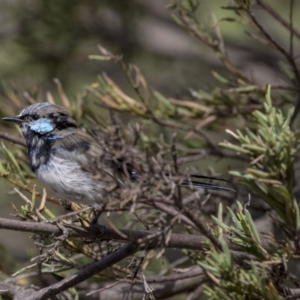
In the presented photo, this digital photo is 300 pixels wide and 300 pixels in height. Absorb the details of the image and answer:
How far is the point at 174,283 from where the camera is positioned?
10.1 ft

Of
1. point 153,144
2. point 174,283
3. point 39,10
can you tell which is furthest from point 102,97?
point 39,10

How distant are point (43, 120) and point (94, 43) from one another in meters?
1.74

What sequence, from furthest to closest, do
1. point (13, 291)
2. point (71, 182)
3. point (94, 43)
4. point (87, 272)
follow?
point (94, 43) → point (71, 182) → point (13, 291) → point (87, 272)

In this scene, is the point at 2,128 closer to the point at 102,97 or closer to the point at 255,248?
the point at 102,97

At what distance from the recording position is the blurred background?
4535 millimetres

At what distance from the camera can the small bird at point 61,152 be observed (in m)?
2.86

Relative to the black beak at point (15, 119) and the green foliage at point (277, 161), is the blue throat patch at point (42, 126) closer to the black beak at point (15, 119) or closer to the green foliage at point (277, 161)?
the black beak at point (15, 119)

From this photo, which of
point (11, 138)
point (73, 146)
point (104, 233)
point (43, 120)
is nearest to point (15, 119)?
point (43, 120)

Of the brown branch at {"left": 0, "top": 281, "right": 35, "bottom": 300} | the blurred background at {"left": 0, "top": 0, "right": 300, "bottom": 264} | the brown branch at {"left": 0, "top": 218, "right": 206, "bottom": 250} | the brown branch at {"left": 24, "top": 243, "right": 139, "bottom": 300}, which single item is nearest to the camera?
the brown branch at {"left": 0, "top": 218, "right": 206, "bottom": 250}

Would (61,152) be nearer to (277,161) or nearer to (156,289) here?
(156,289)

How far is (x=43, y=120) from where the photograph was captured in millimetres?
3297

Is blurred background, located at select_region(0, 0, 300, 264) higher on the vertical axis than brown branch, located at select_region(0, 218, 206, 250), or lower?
lower

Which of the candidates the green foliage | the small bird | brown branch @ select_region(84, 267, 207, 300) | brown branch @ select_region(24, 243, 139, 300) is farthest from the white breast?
the green foliage

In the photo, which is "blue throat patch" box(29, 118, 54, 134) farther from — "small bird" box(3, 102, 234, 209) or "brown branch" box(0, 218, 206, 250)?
"brown branch" box(0, 218, 206, 250)
